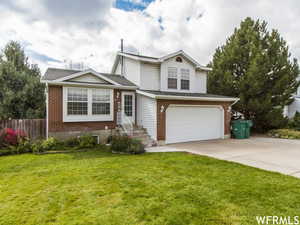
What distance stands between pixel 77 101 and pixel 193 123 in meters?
7.39

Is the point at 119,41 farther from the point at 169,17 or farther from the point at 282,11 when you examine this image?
the point at 282,11

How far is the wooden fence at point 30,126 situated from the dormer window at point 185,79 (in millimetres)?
9577

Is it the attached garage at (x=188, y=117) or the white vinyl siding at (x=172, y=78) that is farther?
the white vinyl siding at (x=172, y=78)

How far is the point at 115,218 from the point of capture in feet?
10.1

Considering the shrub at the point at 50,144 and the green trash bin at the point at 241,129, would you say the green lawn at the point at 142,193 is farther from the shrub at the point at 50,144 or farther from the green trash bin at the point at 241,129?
the green trash bin at the point at 241,129

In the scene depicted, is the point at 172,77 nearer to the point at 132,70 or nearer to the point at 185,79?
the point at 185,79

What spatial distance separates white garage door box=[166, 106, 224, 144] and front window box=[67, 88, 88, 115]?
488 cm

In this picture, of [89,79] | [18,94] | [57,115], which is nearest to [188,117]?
[89,79]

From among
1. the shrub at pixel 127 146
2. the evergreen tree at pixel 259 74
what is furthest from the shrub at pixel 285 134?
the shrub at pixel 127 146

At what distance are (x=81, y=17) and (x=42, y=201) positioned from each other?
970 centimetres

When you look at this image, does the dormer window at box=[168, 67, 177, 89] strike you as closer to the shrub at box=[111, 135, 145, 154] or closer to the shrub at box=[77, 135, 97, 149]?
the shrub at box=[111, 135, 145, 154]

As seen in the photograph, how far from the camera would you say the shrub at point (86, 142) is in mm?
9202

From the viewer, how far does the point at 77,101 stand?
394 inches

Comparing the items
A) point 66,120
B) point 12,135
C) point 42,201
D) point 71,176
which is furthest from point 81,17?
point 42,201
